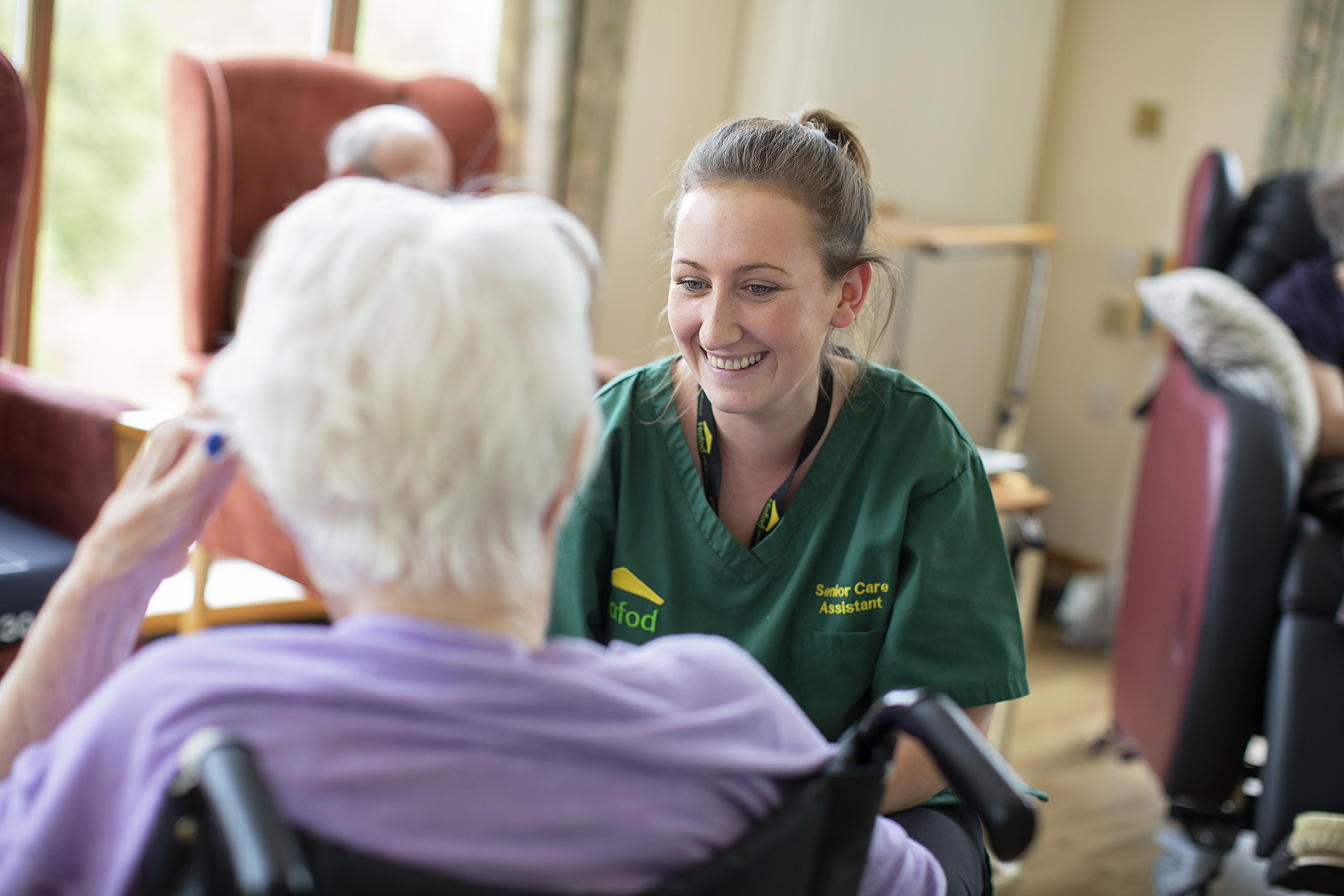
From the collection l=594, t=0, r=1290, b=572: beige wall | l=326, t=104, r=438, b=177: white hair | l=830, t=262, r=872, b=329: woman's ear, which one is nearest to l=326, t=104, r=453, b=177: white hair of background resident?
l=326, t=104, r=438, b=177: white hair

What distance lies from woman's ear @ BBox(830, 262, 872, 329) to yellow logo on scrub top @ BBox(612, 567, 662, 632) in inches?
14.4

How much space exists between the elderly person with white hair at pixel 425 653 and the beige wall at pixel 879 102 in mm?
2647

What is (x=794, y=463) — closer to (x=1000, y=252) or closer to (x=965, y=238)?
(x=965, y=238)

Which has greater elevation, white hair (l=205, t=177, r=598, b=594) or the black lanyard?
white hair (l=205, t=177, r=598, b=594)

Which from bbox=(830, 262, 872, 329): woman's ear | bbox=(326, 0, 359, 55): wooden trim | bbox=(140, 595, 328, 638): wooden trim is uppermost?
bbox=(326, 0, 359, 55): wooden trim

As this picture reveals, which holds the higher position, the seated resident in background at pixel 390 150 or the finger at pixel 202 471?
the seated resident in background at pixel 390 150

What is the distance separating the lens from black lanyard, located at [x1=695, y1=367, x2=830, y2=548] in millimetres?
Result: 1308

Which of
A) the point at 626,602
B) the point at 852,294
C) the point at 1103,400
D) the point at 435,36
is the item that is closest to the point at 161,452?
the point at 626,602

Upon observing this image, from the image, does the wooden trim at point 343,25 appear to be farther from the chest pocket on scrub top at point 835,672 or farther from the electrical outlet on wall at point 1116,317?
the chest pocket on scrub top at point 835,672

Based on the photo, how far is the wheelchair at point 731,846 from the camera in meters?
0.50

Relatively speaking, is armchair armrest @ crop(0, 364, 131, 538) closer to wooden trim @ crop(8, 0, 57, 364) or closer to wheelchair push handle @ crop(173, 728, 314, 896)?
wooden trim @ crop(8, 0, 57, 364)

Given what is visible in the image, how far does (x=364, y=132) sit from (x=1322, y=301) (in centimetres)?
202

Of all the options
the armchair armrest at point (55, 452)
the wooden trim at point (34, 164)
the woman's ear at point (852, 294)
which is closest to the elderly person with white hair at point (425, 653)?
the woman's ear at point (852, 294)

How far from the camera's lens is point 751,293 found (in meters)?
1.30
